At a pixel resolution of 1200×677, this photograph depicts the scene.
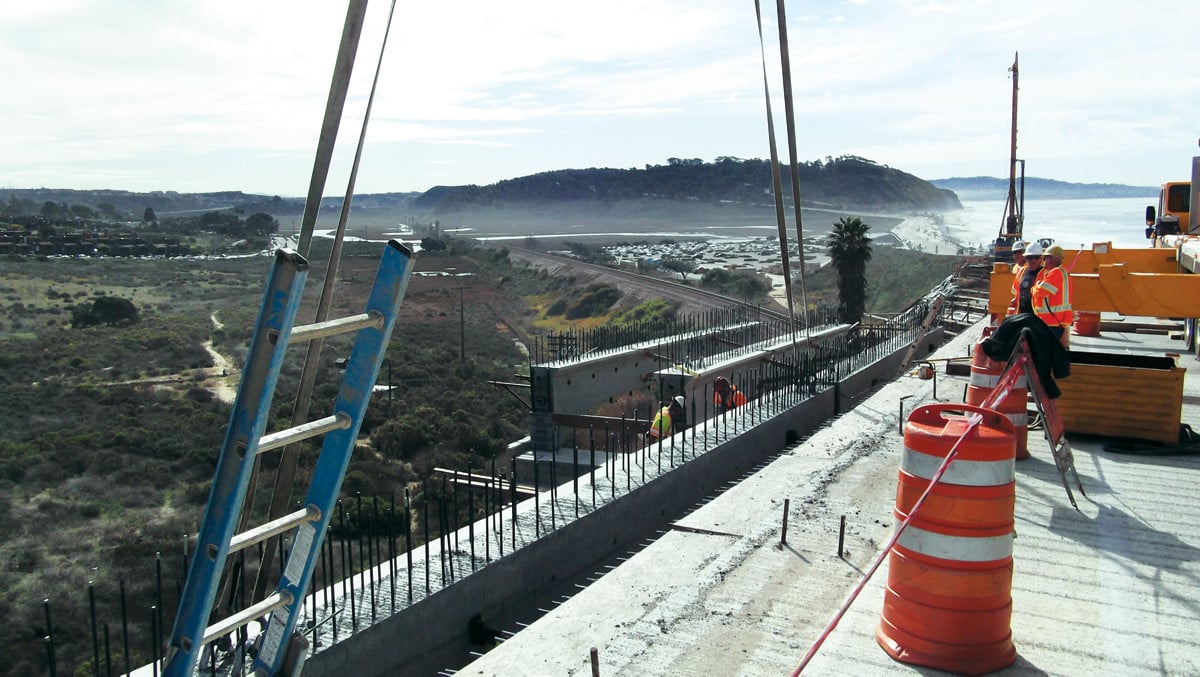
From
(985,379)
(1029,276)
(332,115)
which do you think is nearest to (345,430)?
(332,115)

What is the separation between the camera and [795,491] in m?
7.93

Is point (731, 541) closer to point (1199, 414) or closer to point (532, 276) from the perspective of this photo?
point (1199, 414)

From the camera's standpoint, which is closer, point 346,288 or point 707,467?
point 707,467

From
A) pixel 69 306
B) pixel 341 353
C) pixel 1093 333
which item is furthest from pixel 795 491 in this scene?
pixel 69 306

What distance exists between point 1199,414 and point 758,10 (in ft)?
27.2

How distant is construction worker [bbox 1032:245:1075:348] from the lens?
7848 millimetres

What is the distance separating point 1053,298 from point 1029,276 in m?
0.34

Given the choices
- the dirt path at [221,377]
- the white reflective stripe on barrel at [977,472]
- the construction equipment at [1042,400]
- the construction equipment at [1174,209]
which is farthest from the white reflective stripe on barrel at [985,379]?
the dirt path at [221,377]

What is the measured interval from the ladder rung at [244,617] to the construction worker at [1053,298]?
7006 millimetres

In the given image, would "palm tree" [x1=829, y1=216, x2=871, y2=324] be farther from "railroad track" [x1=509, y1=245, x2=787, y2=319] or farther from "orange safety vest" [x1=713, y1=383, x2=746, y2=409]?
"orange safety vest" [x1=713, y1=383, x2=746, y2=409]

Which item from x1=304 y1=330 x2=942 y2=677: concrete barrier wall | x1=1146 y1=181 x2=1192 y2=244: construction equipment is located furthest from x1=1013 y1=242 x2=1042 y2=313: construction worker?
x1=1146 y1=181 x2=1192 y2=244: construction equipment

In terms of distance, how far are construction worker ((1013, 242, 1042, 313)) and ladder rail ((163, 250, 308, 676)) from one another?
7.44 meters

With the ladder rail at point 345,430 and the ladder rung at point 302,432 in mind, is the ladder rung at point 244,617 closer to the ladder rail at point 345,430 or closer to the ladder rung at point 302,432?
the ladder rail at point 345,430

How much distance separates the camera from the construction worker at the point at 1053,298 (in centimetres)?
785
